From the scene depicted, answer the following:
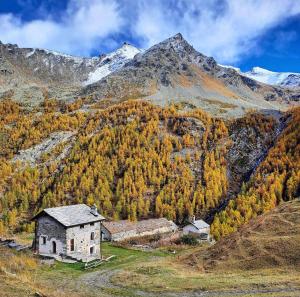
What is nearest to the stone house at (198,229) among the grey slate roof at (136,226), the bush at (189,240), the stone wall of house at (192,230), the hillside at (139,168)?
the stone wall of house at (192,230)

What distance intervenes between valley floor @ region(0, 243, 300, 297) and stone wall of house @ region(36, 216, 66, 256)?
5138mm

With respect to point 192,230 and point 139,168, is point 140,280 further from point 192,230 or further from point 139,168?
point 139,168

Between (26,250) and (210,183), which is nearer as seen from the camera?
(26,250)

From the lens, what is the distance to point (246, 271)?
156ft

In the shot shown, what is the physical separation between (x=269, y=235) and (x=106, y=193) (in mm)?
96539

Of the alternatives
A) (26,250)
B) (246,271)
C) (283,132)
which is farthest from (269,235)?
(283,132)

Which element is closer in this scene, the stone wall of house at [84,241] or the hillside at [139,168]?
the stone wall of house at [84,241]

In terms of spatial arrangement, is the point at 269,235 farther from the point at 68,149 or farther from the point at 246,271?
the point at 68,149

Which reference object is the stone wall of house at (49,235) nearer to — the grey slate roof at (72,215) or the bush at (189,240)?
the grey slate roof at (72,215)

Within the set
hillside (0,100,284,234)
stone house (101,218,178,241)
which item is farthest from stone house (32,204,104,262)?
hillside (0,100,284,234)

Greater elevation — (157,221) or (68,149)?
(68,149)

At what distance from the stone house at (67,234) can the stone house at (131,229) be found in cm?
2177

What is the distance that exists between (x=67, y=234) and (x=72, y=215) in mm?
3795

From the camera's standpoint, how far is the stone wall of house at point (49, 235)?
6631cm
